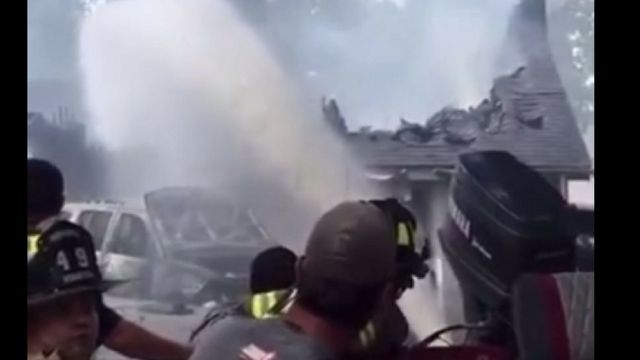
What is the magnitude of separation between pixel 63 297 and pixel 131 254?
0.19m

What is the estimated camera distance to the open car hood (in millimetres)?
3260

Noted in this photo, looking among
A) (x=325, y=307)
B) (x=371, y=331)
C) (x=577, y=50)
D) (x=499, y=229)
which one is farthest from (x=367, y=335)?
(x=577, y=50)

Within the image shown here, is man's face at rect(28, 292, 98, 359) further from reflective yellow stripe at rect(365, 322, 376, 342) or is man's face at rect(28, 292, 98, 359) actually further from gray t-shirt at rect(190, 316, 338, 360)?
reflective yellow stripe at rect(365, 322, 376, 342)

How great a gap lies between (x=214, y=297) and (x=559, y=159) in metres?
0.88

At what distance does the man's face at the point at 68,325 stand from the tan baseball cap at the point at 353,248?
1.68ft

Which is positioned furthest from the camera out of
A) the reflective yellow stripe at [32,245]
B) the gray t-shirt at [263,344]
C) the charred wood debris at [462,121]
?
the charred wood debris at [462,121]

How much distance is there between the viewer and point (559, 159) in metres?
3.40

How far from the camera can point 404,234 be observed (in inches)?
131

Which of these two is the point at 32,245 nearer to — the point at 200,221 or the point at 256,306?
the point at 200,221

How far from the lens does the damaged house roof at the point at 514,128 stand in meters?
3.36

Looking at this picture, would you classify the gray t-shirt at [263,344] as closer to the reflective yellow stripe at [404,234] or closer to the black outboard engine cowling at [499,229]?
the reflective yellow stripe at [404,234]

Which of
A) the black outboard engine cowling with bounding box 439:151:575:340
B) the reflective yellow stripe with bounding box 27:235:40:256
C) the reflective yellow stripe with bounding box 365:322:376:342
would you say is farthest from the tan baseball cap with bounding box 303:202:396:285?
the reflective yellow stripe with bounding box 27:235:40:256

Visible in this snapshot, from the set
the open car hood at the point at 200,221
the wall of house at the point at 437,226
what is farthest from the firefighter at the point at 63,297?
the wall of house at the point at 437,226
